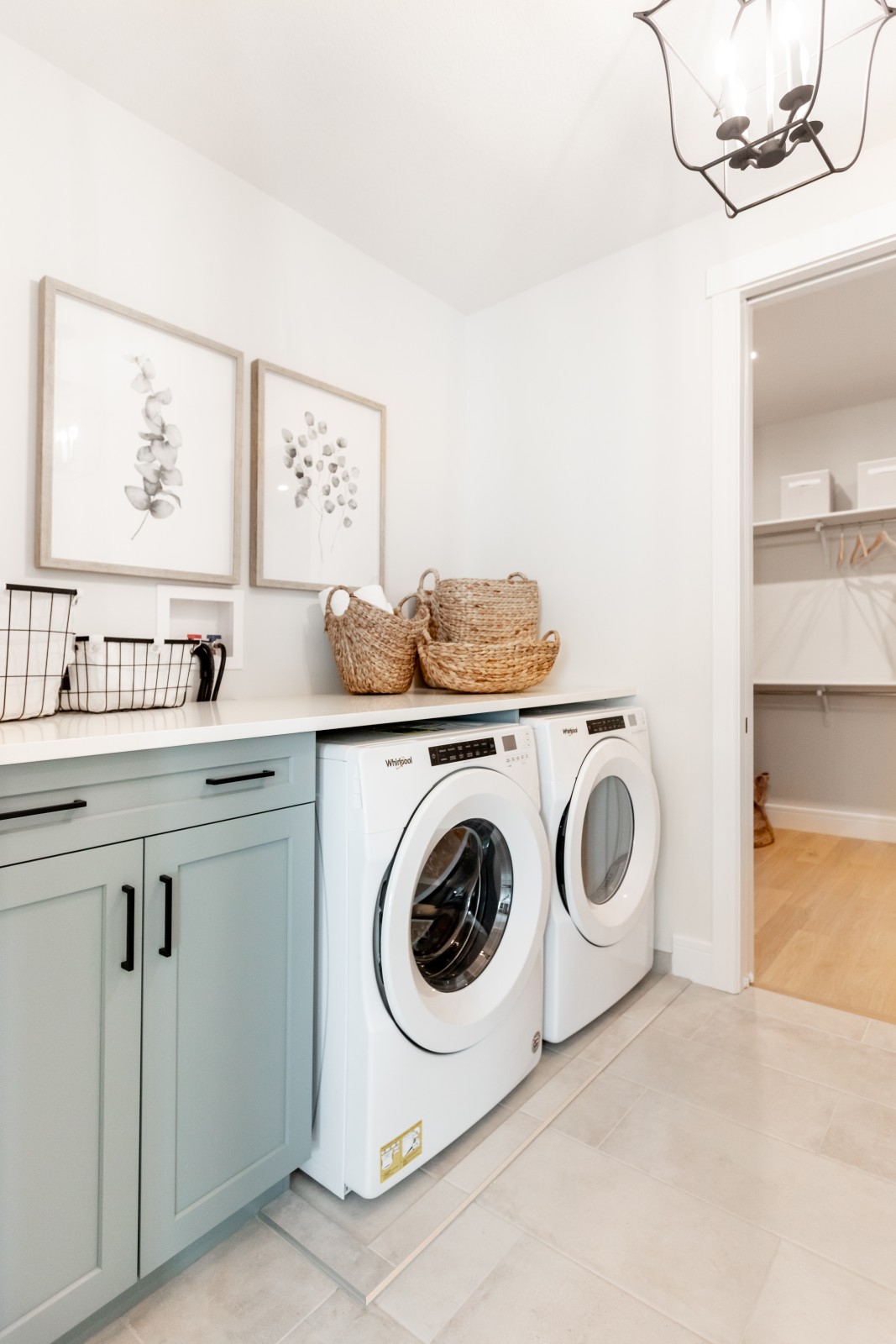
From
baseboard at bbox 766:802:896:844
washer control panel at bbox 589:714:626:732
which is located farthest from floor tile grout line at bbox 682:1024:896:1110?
baseboard at bbox 766:802:896:844

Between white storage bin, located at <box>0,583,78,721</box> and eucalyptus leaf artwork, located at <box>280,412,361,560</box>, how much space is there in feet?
3.27

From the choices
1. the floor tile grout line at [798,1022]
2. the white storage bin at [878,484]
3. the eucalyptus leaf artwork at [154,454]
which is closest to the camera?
the eucalyptus leaf artwork at [154,454]

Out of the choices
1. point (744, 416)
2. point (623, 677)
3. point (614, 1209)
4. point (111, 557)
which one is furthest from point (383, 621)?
point (614, 1209)

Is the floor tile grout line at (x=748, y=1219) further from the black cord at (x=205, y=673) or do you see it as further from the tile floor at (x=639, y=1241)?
the black cord at (x=205, y=673)

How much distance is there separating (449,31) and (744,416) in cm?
126

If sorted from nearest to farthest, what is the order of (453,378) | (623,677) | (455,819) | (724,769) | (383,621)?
(455,819) < (383,621) < (724,769) < (623,677) < (453,378)

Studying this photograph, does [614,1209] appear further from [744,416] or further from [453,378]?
[453,378]

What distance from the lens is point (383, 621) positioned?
2.00 meters

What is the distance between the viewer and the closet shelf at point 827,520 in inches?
141

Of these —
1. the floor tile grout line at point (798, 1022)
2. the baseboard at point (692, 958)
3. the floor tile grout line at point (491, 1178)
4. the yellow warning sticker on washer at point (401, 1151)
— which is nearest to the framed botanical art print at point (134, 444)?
the yellow warning sticker on washer at point (401, 1151)

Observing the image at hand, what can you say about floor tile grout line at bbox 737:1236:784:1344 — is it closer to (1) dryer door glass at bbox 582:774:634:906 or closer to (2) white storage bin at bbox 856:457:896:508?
(1) dryer door glass at bbox 582:774:634:906

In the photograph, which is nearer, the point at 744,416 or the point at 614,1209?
the point at 614,1209

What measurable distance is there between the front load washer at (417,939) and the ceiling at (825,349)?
6.09ft

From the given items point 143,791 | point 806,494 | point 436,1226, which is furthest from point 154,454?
point 806,494
